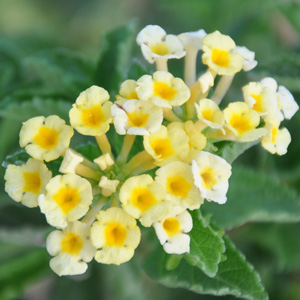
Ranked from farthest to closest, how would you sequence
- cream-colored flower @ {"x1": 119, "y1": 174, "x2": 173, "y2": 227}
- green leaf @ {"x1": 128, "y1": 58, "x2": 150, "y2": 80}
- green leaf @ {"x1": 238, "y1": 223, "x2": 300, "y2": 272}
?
green leaf @ {"x1": 238, "y1": 223, "x2": 300, "y2": 272} → green leaf @ {"x1": 128, "y1": 58, "x2": 150, "y2": 80} → cream-colored flower @ {"x1": 119, "y1": 174, "x2": 173, "y2": 227}

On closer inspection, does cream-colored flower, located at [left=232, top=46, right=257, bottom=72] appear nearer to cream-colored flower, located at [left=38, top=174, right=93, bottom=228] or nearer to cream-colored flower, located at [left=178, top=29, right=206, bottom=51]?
cream-colored flower, located at [left=178, top=29, right=206, bottom=51]

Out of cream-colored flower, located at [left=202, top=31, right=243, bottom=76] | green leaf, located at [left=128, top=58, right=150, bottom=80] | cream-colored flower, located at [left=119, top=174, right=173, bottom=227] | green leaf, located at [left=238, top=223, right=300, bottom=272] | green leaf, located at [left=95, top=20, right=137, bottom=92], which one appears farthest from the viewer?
green leaf, located at [left=238, top=223, right=300, bottom=272]

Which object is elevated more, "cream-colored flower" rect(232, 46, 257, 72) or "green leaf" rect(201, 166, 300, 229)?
"cream-colored flower" rect(232, 46, 257, 72)

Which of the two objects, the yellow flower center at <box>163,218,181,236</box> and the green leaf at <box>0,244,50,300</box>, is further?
the green leaf at <box>0,244,50,300</box>

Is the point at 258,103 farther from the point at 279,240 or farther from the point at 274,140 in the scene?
the point at 279,240

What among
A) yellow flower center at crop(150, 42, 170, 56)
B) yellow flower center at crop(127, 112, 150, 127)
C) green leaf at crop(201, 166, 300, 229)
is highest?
yellow flower center at crop(150, 42, 170, 56)

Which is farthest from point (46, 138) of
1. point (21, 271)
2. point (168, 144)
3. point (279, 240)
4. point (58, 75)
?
point (279, 240)

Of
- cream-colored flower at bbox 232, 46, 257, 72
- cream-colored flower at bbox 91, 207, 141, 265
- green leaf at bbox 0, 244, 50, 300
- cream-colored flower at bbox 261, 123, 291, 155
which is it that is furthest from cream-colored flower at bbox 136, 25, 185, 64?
green leaf at bbox 0, 244, 50, 300

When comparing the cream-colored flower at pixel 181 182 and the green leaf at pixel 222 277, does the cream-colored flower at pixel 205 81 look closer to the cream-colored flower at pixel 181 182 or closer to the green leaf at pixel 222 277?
the cream-colored flower at pixel 181 182

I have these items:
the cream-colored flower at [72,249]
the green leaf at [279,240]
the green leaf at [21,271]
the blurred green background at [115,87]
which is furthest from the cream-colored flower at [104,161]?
the green leaf at [279,240]
